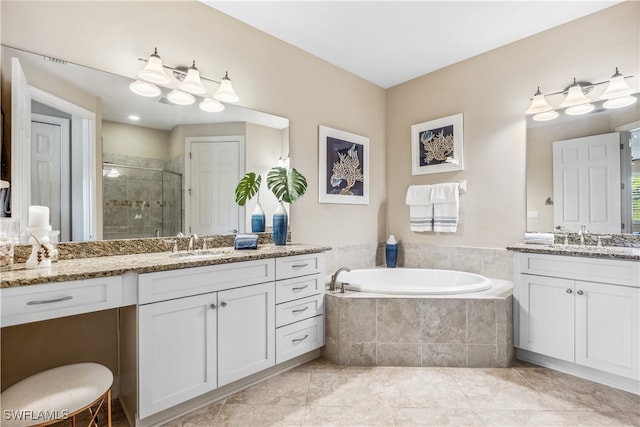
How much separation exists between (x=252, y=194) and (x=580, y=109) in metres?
2.62

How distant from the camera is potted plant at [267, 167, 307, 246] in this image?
7.95 feet

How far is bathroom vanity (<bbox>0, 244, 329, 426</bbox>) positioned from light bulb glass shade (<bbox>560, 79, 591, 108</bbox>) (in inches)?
91.8

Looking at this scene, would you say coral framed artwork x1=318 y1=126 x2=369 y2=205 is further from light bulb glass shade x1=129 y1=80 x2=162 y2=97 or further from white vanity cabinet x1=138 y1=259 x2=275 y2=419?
light bulb glass shade x1=129 y1=80 x2=162 y2=97

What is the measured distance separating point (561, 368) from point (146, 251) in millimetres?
2900

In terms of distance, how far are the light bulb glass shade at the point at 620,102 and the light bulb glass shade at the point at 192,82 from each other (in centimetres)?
296

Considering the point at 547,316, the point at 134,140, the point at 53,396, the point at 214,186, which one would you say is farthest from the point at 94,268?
the point at 547,316

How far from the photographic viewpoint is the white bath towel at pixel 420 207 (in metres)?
3.22

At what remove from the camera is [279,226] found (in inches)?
95.3

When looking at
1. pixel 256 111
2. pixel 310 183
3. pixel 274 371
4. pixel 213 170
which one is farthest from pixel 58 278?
pixel 310 183

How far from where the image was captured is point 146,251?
2006mm

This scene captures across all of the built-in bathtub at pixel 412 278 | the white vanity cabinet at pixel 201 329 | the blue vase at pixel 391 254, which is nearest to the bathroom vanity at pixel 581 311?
the built-in bathtub at pixel 412 278

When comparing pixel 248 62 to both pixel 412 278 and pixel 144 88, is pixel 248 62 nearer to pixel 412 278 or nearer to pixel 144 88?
pixel 144 88

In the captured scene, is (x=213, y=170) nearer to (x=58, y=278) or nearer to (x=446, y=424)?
(x=58, y=278)

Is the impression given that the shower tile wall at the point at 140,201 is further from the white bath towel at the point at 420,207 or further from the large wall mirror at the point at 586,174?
the large wall mirror at the point at 586,174
